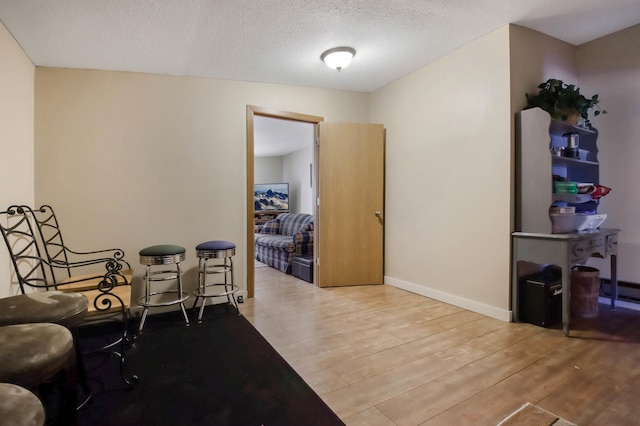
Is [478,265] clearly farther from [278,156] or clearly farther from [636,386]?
[278,156]

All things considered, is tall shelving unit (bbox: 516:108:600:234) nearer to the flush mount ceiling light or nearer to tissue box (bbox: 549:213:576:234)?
tissue box (bbox: 549:213:576:234)

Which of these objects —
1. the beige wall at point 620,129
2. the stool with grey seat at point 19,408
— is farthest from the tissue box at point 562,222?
the stool with grey seat at point 19,408

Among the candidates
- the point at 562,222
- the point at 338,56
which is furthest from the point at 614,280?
the point at 338,56

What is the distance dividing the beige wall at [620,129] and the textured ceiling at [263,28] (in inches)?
9.2

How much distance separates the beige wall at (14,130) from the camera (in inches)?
82.7

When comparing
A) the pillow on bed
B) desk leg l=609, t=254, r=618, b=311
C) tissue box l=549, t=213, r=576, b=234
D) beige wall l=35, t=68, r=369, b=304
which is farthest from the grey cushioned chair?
the pillow on bed

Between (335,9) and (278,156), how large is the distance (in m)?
6.22

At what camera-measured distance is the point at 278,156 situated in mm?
8305

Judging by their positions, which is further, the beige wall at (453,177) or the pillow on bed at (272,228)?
the pillow on bed at (272,228)

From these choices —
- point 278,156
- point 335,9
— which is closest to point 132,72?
point 335,9

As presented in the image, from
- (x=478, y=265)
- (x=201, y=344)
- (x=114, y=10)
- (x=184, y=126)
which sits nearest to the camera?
(x=114, y=10)

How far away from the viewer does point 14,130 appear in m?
2.28

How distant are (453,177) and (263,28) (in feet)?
7.16

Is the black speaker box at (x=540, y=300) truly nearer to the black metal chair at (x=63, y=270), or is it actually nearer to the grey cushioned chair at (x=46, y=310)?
the black metal chair at (x=63, y=270)
